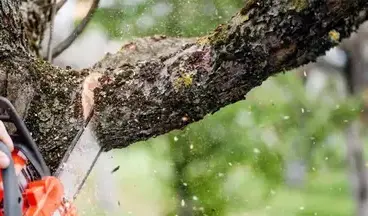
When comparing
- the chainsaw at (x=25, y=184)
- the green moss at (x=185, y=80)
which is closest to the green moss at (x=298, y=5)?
the green moss at (x=185, y=80)

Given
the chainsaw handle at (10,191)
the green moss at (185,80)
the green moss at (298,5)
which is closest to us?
the chainsaw handle at (10,191)

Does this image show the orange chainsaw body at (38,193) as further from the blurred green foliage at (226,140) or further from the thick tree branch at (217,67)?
the blurred green foliage at (226,140)

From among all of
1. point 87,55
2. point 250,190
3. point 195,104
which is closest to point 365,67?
point 250,190

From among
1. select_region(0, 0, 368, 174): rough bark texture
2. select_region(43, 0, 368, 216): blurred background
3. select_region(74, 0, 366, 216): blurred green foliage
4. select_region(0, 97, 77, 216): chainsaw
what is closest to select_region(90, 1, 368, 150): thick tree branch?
select_region(0, 0, 368, 174): rough bark texture

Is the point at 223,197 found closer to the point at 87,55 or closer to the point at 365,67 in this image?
the point at 87,55

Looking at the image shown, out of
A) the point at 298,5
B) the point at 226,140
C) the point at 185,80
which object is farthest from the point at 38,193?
the point at 226,140

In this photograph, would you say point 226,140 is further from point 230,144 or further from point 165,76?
point 165,76

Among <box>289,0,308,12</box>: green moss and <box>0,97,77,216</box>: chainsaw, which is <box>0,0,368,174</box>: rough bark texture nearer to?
<box>289,0,308,12</box>: green moss
